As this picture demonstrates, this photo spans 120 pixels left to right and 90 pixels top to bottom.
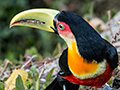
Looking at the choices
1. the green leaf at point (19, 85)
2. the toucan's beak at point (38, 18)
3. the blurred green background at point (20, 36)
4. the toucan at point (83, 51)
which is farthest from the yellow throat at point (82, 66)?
the blurred green background at point (20, 36)

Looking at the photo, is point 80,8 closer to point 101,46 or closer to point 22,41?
point 22,41

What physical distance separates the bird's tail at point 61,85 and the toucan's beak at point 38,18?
511mm

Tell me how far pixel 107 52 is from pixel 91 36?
20 cm

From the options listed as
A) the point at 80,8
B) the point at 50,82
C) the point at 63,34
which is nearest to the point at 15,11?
the point at 80,8

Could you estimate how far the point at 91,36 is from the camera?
1.83 meters

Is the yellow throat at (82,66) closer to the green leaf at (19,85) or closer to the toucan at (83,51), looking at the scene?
the toucan at (83,51)

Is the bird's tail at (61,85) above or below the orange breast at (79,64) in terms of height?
below

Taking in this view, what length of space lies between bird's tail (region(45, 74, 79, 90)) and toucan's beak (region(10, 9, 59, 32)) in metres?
0.51

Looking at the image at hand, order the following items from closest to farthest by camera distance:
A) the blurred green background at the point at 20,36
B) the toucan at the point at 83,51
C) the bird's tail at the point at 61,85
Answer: the toucan at the point at 83,51 → the bird's tail at the point at 61,85 → the blurred green background at the point at 20,36

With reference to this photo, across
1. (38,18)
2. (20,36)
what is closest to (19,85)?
(38,18)

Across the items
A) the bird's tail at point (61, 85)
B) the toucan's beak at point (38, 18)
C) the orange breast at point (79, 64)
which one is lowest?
the bird's tail at point (61, 85)

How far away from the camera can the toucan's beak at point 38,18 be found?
2.05m

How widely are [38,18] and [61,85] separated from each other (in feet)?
2.20

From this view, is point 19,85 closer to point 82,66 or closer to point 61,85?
point 61,85
